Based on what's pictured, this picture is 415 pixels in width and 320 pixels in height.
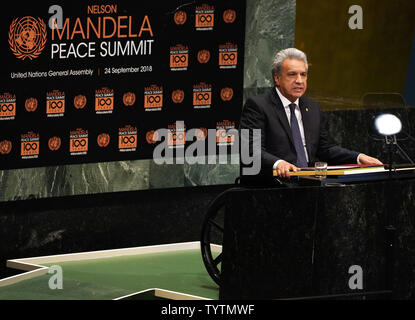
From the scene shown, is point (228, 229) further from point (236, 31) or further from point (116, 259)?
point (236, 31)

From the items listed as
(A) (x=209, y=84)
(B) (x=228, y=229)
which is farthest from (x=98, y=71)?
(B) (x=228, y=229)

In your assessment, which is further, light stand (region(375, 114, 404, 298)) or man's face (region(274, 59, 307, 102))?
man's face (region(274, 59, 307, 102))

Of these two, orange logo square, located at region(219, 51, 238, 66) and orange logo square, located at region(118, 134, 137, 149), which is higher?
orange logo square, located at region(219, 51, 238, 66)

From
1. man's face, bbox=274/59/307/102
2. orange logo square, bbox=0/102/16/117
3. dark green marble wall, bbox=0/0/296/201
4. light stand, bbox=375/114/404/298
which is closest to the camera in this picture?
light stand, bbox=375/114/404/298

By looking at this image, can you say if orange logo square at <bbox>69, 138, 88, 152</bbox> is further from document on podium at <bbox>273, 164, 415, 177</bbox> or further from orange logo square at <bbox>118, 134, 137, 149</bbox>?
document on podium at <bbox>273, 164, 415, 177</bbox>

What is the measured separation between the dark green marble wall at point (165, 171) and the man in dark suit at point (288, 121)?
72.4 inches

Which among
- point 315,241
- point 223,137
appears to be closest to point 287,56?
point 315,241

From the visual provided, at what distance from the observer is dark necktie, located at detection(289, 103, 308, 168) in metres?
7.17

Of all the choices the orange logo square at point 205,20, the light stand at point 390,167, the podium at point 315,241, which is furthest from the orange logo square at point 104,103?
the light stand at point 390,167

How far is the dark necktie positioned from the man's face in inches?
6.3

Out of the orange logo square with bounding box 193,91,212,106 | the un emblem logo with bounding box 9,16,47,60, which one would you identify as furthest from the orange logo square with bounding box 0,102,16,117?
the orange logo square with bounding box 193,91,212,106

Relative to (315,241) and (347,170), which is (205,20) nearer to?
(347,170)

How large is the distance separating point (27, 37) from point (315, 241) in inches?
120

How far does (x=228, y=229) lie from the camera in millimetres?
6258
